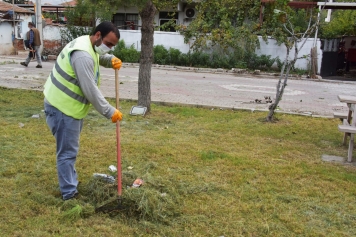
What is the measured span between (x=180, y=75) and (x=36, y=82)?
6288mm

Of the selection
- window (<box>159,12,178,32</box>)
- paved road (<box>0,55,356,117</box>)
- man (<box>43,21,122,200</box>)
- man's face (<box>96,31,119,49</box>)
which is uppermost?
window (<box>159,12,178,32</box>)

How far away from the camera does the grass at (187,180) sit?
12.1 feet

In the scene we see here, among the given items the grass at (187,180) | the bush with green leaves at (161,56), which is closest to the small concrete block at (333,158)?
the grass at (187,180)

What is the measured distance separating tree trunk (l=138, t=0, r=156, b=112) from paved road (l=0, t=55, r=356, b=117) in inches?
71.0

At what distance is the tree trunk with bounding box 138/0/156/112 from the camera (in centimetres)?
784

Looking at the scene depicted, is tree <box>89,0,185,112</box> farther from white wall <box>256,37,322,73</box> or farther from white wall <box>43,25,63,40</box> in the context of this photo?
white wall <box>43,25,63,40</box>

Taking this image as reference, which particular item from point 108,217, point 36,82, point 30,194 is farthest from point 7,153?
point 36,82

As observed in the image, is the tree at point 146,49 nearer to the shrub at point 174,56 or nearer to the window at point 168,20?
the shrub at point 174,56

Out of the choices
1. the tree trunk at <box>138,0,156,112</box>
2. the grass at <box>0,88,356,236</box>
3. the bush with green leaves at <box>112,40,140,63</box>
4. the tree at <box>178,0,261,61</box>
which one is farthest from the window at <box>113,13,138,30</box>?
the grass at <box>0,88,356,236</box>

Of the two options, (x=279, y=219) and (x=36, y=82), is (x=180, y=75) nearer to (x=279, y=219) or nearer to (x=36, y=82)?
(x=36, y=82)

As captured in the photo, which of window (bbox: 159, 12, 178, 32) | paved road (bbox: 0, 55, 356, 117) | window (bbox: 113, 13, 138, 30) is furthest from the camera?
window (bbox: 113, 13, 138, 30)

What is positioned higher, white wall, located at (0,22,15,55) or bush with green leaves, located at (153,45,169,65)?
white wall, located at (0,22,15,55)

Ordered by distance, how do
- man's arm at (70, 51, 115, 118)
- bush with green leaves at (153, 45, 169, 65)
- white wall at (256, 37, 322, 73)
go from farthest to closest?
bush with green leaves at (153, 45, 169, 65), white wall at (256, 37, 322, 73), man's arm at (70, 51, 115, 118)

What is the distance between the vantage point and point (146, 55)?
8125mm
